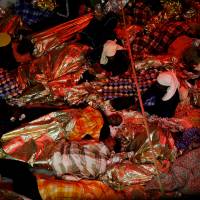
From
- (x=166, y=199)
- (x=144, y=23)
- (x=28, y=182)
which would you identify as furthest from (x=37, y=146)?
(x=144, y=23)

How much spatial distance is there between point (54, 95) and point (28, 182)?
1203 mm

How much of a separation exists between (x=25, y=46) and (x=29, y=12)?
657 mm

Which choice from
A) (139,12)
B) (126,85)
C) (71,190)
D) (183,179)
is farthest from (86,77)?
(183,179)

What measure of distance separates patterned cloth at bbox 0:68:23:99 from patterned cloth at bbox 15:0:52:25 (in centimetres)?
108

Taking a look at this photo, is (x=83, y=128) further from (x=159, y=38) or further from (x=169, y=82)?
(x=159, y=38)

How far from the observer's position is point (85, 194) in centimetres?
348

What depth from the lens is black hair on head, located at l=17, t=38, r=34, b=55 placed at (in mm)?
4781

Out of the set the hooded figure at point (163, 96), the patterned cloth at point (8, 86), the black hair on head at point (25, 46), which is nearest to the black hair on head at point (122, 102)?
the hooded figure at point (163, 96)

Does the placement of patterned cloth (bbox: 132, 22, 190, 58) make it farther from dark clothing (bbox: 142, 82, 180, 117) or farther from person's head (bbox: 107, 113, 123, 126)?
person's head (bbox: 107, 113, 123, 126)

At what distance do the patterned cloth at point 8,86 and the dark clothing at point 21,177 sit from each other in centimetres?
89

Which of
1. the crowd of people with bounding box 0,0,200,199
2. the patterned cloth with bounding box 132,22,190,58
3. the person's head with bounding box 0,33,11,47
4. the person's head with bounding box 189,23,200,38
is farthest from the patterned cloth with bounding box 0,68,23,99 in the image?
the person's head with bounding box 189,23,200,38

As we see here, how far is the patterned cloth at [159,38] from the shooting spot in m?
5.02

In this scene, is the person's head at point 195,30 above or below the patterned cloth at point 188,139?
above

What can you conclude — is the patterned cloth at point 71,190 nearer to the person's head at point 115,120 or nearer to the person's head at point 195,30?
the person's head at point 115,120
